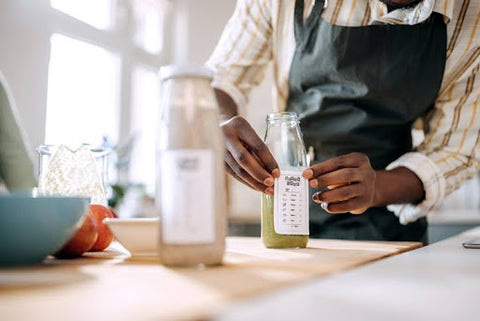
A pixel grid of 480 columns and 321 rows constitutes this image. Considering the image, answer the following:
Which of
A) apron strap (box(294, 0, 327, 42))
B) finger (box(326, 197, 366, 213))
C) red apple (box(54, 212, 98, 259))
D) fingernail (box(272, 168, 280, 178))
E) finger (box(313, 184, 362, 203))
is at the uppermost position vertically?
apron strap (box(294, 0, 327, 42))

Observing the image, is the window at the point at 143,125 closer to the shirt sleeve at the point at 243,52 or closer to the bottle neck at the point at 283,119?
the shirt sleeve at the point at 243,52

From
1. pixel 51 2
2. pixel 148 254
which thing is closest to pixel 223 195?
pixel 148 254

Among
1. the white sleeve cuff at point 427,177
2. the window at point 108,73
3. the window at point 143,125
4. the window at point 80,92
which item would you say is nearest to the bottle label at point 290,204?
the white sleeve cuff at point 427,177

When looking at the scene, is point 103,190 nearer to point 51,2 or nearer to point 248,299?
point 248,299

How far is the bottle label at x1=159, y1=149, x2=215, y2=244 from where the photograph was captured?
0.52m

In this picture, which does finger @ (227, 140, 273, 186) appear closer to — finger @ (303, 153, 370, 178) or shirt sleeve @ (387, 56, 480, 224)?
finger @ (303, 153, 370, 178)

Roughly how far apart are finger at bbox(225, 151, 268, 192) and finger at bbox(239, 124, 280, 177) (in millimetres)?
52

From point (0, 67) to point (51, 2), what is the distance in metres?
0.56

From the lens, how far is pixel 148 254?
2.33 ft

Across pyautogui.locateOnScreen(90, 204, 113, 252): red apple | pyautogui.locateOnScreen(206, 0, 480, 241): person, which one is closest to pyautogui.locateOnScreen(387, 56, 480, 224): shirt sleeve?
pyautogui.locateOnScreen(206, 0, 480, 241): person

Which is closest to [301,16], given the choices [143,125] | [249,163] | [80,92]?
[249,163]

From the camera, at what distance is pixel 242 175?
922mm

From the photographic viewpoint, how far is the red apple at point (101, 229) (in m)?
0.77

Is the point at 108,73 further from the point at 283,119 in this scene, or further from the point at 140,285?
the point at 140,285
